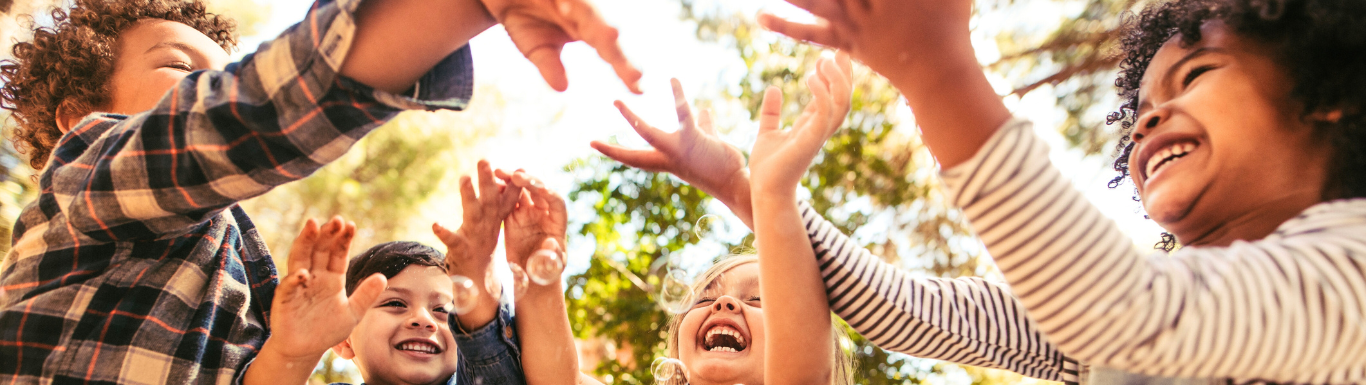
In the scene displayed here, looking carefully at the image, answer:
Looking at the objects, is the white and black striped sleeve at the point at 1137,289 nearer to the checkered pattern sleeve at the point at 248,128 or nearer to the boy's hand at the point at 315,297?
the checkered pattern sleeve at the point at 248,128

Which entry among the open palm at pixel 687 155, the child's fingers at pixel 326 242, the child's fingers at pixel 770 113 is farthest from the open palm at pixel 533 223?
the child's fingers at pixel 770 113

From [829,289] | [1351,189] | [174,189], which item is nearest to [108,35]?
[174,189]

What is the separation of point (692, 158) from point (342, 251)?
0.65m

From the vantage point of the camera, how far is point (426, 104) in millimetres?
966

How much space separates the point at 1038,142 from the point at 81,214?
4.21ft

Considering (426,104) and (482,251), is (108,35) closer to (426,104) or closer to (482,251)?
(482,251)

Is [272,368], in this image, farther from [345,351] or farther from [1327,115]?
[1327,115]

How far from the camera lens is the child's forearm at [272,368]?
1343 mm

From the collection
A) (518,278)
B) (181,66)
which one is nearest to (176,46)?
(181,66)

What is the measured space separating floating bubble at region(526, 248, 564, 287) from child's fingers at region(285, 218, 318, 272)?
0.40 m

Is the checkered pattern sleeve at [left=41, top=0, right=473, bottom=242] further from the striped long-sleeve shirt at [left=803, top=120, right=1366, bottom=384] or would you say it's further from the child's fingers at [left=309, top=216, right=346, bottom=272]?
the striped long-sleeve shirt at [left=803, top=120, right=1366, bottom=384]

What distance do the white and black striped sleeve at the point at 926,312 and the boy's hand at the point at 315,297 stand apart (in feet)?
2.71

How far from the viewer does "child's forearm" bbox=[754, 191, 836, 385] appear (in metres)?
1.20

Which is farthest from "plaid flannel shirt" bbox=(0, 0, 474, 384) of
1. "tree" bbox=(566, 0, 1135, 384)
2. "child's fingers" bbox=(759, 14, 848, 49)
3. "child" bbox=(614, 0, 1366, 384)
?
"tree" bbox=(566, 0, 1135, 384)
